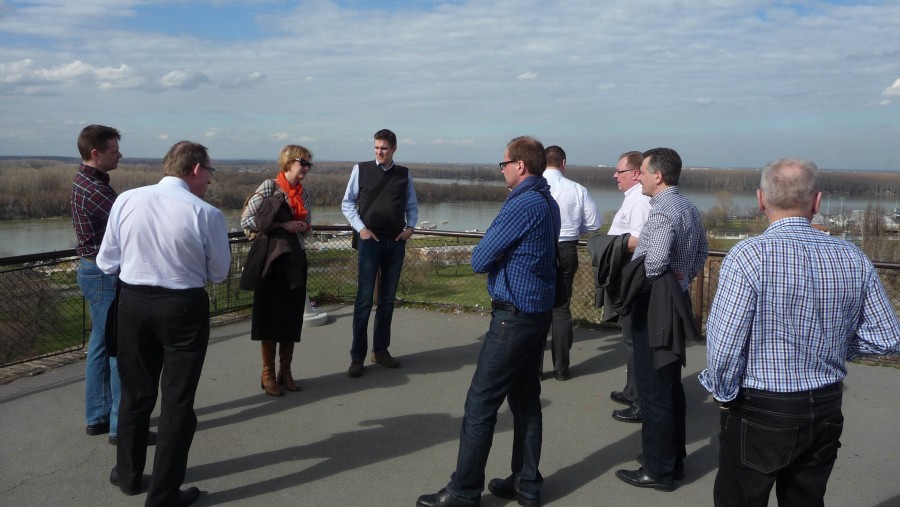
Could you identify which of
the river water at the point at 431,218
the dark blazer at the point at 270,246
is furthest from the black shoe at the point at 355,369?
the river water at the point at 431,218

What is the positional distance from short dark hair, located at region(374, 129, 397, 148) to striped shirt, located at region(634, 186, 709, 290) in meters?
2.50

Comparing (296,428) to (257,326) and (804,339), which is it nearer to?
(257,326)

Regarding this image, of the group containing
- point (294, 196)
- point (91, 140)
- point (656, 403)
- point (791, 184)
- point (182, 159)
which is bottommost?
point (656, 403)

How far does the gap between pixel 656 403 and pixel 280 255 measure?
106 inches

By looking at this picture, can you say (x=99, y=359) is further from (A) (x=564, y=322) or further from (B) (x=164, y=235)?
(A) (x=564, y=322)

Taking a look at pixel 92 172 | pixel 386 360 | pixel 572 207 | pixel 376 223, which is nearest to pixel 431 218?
pixel 386 360

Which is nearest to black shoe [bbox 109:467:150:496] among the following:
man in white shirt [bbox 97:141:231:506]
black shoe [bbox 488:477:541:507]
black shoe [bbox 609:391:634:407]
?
man in white shirt [bbox 97:141:231:506]

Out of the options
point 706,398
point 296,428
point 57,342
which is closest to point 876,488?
point 706,398

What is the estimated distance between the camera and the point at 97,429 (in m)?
4.16

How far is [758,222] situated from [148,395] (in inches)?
745

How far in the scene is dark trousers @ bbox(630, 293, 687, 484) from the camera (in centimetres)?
351

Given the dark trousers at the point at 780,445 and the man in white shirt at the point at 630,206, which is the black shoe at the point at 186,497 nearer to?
the dark trousers at the point at 780,445

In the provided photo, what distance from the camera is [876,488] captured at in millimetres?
3646

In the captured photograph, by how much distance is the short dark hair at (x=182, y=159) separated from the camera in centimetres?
331
